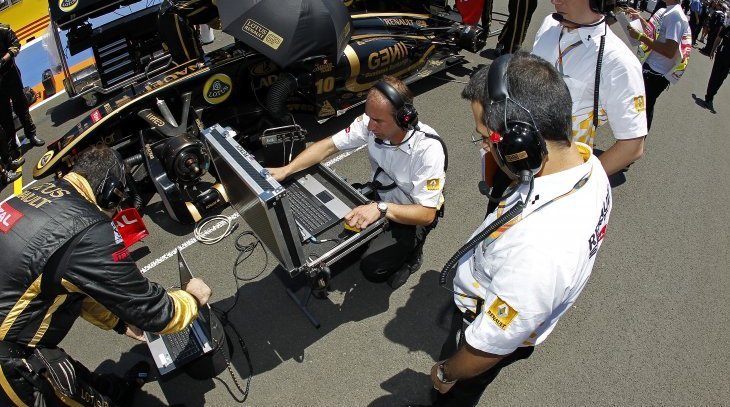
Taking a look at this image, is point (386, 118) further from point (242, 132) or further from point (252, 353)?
point (242, 132)

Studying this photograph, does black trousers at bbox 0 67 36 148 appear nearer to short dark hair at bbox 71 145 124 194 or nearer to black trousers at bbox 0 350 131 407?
short dark hair at bbox 71 145 124 194

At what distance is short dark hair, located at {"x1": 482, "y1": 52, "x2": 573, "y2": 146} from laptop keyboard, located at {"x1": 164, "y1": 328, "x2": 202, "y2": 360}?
2.35 meters

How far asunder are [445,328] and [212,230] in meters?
2.47

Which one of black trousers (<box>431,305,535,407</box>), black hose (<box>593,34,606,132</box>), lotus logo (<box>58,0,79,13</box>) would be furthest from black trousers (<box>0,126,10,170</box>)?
black hose (<box>593,34,606,132</box>)

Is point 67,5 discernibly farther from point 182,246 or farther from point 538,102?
point 538,102

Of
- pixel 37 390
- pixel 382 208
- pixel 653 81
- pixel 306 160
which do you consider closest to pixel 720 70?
pixel 653 81

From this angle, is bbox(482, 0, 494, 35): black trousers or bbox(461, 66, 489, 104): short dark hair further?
bbox(482, 0, 494, 35): black trousers

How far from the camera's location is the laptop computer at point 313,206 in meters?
3.28

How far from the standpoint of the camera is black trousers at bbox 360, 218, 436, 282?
3666 millimetres

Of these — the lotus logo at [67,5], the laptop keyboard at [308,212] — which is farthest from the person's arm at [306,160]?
the lotus logo at [67,5]

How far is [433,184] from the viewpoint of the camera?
11.0 ft

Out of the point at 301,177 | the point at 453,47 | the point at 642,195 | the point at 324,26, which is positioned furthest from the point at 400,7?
the point at 301,177

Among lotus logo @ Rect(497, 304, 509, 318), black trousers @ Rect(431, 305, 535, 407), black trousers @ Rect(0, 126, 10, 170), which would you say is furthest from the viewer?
black trousers @ Rect(0, 126, 10, 170)

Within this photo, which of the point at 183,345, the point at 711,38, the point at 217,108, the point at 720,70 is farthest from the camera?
the point at 711,38
